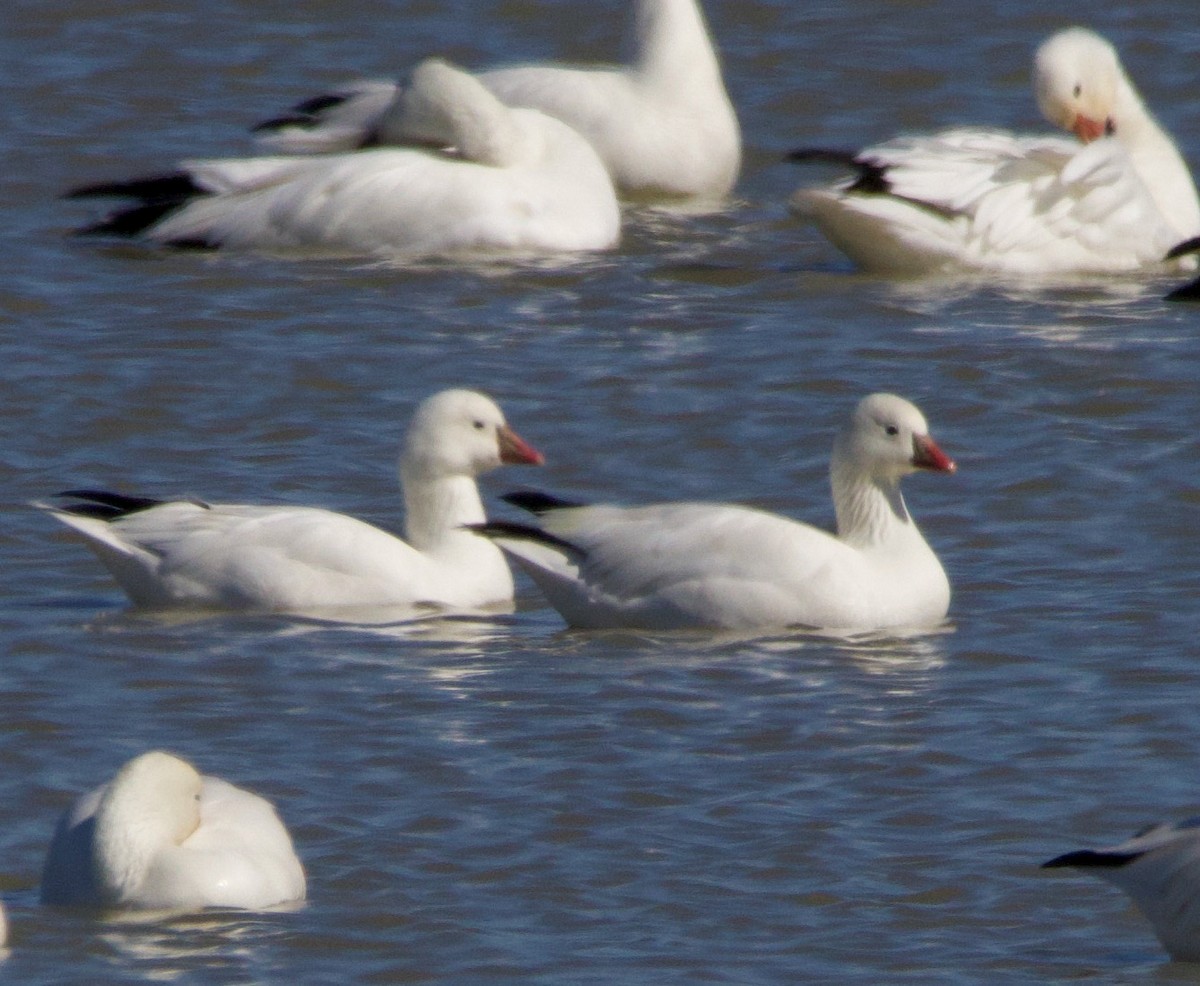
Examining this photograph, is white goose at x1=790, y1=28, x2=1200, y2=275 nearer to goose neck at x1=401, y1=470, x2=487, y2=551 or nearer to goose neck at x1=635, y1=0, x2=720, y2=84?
goose neck at x1=635, y1=0, x2=720, y2=84

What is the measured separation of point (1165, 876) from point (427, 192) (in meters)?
7.03

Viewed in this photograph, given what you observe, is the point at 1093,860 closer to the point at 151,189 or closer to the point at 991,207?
the point at 991,207

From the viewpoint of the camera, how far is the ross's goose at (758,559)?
348 inches

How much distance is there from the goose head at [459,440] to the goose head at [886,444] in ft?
3.09

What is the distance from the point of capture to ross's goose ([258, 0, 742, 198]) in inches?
555

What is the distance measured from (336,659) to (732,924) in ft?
7.11

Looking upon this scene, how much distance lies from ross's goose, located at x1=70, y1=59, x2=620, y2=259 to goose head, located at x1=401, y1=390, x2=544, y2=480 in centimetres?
345

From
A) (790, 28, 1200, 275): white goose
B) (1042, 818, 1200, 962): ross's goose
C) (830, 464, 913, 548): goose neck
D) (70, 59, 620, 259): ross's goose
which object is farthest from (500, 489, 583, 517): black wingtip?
(70, 59, 620, 259): ross's goose

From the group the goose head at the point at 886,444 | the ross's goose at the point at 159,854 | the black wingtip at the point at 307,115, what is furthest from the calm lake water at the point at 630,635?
the black wingtip at the point at 307,115

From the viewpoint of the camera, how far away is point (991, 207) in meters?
12.6

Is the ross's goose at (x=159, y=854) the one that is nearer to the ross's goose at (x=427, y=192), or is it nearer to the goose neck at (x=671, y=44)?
the ross's goose at (x=427, y=192)

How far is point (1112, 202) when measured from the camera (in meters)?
12.7

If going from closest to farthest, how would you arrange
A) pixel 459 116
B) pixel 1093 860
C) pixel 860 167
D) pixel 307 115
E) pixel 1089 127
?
pixel 1093 860
pixel 860 167
pixel 459 116
pixel 1089 127
pixel 307 115

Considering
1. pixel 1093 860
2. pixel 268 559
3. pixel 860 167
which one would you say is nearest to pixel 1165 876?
pixel 1093 860
